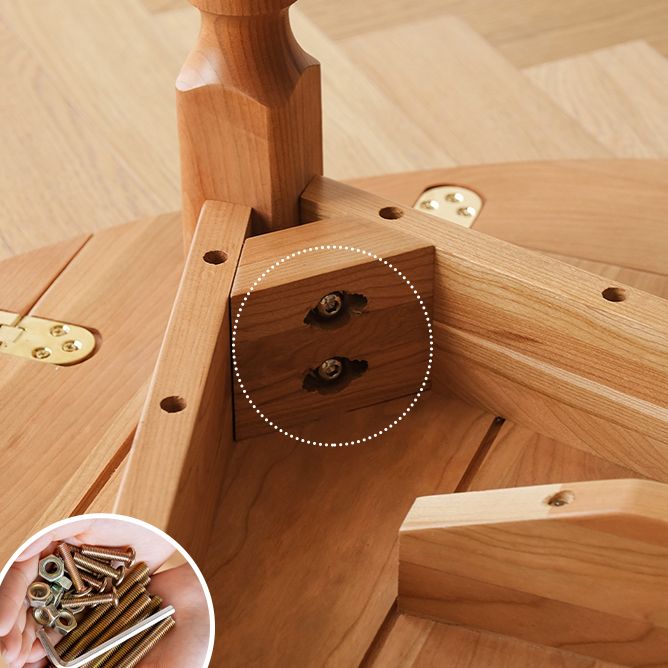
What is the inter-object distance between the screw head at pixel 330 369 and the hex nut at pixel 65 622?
0.80 ft

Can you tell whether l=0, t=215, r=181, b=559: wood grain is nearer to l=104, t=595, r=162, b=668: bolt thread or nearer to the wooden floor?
l=104, t=595, r=162, b=668: bolt thread

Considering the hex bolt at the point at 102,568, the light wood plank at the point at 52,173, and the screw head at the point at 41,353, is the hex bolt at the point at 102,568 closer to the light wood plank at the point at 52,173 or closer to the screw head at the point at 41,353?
the screw head at the point at 41,353

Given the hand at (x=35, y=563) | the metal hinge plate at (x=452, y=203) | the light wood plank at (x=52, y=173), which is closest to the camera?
the hand at (x=35, y=563)

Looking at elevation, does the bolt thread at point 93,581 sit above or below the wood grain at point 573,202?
above

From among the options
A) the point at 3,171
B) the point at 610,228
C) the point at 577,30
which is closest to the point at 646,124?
the point at 577,30

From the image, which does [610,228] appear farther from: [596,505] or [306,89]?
[596,505]

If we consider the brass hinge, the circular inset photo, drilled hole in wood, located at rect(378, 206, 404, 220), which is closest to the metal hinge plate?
drilled hole in wood, located at rect(378, 206, 404, 220)

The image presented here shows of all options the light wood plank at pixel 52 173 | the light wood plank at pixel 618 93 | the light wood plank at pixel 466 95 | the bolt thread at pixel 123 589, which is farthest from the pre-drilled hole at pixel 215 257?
the light wood plank at pixel 618 93

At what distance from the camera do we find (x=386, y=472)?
81 centimetres

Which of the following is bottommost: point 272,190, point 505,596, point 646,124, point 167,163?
point 646,124

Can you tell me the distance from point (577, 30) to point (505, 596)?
1.10m

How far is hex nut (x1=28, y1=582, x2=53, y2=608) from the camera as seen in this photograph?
2.21 feet

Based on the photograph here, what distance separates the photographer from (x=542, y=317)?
2.60 feet

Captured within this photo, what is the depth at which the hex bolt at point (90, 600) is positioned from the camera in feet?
2.25
